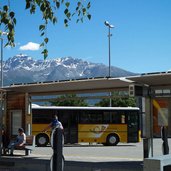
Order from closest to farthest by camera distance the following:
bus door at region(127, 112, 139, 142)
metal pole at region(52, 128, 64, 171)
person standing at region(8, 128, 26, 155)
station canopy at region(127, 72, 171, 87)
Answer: metal pole at region(52, 128, 64, 171) → station canopy at region(127, 72, 171, 87) → person standing at region(8, 128, 26, 155) → bus door at region(127, 112, 139, 142)

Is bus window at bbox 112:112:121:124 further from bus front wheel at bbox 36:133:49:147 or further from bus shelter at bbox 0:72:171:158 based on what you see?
bus shelter at bbox 0:72:171:158

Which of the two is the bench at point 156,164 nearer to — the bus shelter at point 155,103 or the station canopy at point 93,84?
the station canopy at point 93,84

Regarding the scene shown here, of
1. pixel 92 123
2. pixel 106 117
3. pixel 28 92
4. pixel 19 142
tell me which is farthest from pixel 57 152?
pixel 106 117

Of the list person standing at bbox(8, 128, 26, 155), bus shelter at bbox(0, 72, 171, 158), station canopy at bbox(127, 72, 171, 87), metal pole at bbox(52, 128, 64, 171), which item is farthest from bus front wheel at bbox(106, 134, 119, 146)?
metal pole at bbox(52, 128, 64, 171)

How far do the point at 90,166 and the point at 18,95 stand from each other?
26.2ft

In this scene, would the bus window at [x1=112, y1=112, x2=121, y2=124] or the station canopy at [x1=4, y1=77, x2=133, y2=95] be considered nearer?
the station canopy at [x1=4, y1=77, x2=133, y2=95]

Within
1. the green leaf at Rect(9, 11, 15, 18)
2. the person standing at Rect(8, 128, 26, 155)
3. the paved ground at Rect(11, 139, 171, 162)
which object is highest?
the green leaf at Rect(9, 11, 15, 18)

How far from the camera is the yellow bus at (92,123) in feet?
101

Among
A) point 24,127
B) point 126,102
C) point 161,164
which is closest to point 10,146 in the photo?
point 24,127

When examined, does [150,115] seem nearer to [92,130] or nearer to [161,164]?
[161,164]

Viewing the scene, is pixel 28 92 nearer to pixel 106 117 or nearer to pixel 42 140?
pixel 42 140

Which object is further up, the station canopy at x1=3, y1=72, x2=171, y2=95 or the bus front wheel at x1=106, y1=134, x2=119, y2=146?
the station canopy at x1=3, y1=72, x2=171, y2=95

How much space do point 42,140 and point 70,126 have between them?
2.18m

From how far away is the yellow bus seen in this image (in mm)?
30766
